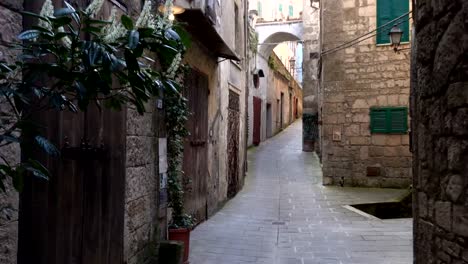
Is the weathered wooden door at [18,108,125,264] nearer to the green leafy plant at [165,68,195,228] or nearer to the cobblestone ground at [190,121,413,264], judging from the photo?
the green leafy plant at [165,68,195,228]

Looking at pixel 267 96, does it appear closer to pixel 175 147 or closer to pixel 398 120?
pixel 398 120

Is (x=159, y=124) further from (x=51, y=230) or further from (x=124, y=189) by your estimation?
(x=51, y=230)

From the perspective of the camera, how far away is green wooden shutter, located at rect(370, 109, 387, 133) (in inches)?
458

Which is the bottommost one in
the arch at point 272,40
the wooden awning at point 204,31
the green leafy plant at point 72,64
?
the green leafy plant at point 72,64

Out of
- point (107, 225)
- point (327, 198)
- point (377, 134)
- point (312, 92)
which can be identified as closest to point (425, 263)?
point (107, 225)

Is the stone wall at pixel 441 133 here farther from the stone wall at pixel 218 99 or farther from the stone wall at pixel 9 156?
the stone wall at pixel 218 99

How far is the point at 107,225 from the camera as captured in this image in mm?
3555

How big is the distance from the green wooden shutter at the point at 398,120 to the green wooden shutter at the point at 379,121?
5.9 inches

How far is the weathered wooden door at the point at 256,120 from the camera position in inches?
804

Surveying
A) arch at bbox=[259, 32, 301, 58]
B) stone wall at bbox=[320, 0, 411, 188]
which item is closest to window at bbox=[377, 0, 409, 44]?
stone wall at bbox=[320, 0, 411, 188]

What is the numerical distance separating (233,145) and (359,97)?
373cm

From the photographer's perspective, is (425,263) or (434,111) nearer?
(434,111)

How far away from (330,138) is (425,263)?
913cm

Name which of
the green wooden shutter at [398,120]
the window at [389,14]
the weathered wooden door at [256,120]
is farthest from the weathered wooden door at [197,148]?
the weathered wooden door at [256,120]
